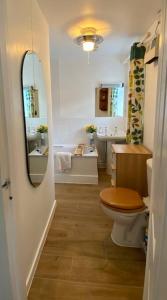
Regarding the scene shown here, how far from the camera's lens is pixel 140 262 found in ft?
6.01

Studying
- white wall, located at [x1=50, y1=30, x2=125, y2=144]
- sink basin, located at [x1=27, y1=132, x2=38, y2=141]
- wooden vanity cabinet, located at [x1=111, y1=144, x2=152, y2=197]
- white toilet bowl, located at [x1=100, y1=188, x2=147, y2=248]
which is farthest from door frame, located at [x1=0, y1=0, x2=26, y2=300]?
white wall, located at [x1=50, y1=30, x2=125, y2=144]

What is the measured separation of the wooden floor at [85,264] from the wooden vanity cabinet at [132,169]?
53 cm

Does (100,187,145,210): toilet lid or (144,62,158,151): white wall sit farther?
(144,62,158,151): white wall

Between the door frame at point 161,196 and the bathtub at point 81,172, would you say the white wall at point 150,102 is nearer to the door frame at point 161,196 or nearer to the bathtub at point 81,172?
the bathtub at point 81,172

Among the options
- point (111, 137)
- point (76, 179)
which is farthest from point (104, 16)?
point (76, 179)

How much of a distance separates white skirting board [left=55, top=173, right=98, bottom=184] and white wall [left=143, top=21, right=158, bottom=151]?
1.25 m

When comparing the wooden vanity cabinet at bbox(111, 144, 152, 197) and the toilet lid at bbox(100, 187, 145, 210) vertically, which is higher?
the wooden vanity cabinet at bbox(111, 144, 152, 197)

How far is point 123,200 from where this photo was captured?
1945 millimetres

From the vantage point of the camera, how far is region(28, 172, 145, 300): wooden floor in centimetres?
153

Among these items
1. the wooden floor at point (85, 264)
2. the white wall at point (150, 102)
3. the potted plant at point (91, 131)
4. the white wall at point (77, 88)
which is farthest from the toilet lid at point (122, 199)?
the white wall at point (77, 88)

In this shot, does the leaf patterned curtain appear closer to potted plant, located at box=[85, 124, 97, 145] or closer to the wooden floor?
the wooden floor

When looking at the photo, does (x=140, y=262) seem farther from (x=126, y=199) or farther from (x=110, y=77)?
(x=110, y=77)

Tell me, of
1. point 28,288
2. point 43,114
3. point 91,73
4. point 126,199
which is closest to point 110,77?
point 91,73

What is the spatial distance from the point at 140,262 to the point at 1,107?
1.73 metres
